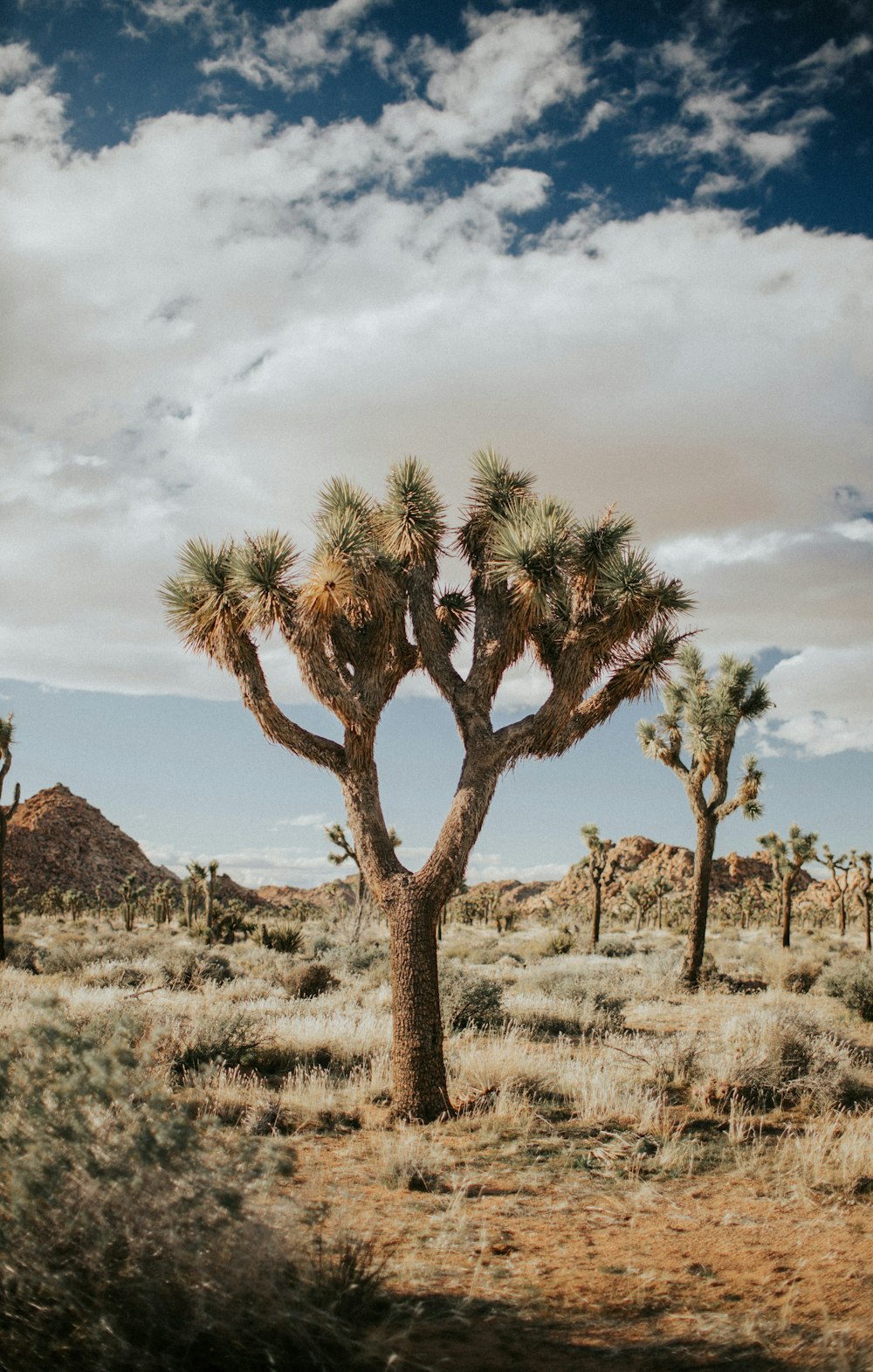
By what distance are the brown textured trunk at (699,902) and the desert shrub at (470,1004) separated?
7404mm

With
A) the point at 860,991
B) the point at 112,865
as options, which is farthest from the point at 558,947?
the point at 112,865

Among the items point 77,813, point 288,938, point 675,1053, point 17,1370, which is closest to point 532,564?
point 675,1053

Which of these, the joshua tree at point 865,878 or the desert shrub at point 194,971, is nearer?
the desert shrub at point 194,971

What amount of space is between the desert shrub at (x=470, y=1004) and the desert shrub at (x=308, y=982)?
3360mm

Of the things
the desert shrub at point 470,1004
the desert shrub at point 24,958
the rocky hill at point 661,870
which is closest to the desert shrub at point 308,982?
the desert shrub at point 470,1004

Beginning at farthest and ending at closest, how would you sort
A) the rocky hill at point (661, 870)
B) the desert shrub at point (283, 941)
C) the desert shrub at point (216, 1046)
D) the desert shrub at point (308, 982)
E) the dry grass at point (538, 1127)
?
1. the rocky hill at point (661, 870)
2. the desert shrub at point (283, 941)
3. the desert shrub at point (308, 982)
4. the desert shrub at point (216, 1046)
5. the dry grass at point (538, 1127)

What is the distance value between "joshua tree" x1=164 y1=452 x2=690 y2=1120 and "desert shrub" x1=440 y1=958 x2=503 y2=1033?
3.04 metres

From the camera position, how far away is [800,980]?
745 inches

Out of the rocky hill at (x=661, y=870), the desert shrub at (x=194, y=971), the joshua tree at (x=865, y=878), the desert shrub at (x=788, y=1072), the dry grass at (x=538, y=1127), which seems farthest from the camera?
the rocky hill at (x=661, y=870)

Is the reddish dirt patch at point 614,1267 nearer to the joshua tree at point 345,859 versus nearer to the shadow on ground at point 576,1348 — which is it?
the shadow on ground at point 576,1348

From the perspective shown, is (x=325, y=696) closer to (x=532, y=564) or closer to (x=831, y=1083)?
(x=532, y=564)

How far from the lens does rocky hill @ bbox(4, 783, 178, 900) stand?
7163 cm

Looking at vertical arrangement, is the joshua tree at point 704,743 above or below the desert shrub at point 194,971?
above

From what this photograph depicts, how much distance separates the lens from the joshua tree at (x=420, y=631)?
8.85 m
